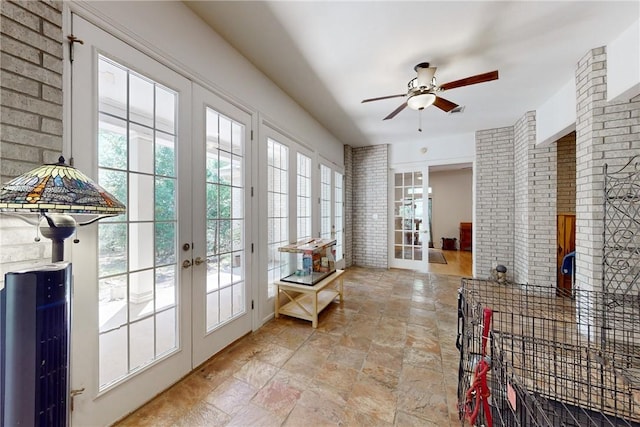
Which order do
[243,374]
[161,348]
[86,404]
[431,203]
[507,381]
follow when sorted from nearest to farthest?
[507,381] < [86,404] < [161,348] < [243,374] < [431,203]

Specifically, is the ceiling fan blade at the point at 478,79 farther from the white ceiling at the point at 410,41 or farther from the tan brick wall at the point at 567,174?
the tan brick wall at the point at 567,174

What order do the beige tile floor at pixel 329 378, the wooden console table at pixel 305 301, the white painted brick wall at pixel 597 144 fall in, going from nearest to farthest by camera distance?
the beige tile floor at pixel 329 378 < the white painted brick wall at pixel 597 144 < the wooden console table at pixel 305 301

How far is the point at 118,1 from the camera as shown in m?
1.49

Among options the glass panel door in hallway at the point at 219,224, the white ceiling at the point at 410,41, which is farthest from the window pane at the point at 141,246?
the white ceiling at the point at 410,41

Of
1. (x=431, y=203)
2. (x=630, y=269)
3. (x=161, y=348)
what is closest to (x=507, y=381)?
(x=161, y=348)

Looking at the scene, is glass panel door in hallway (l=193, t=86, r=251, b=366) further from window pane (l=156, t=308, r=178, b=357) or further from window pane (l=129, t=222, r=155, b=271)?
window pane (l=129, t=222, r=155, b=271)

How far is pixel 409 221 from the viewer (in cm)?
552

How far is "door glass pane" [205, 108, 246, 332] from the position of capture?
7.12ft

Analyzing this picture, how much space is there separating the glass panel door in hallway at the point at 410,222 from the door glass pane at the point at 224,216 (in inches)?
161

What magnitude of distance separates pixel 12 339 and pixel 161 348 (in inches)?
47.8

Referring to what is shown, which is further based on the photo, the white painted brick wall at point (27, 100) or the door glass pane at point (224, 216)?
the door glass pane at point (224, 216)

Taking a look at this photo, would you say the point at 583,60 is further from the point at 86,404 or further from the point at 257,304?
the point at 86,404

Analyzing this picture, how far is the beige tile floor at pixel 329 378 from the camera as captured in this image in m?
1.55

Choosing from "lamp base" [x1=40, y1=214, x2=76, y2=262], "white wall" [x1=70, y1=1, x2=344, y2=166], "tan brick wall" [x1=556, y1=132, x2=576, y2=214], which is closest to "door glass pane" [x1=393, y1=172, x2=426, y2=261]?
"tan brick wall" [x1=556, y1=132, x2=576, y2=214]
